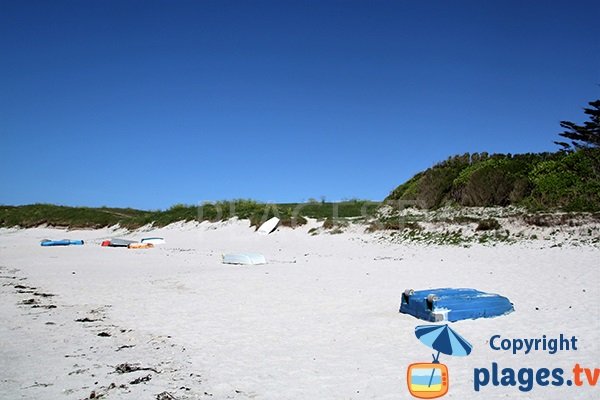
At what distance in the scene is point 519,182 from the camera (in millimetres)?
21500

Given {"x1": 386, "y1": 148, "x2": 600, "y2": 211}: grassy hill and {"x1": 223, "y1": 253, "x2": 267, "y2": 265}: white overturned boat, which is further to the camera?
{"x1": 386, "y1": 148, "x2": 600, "y2": 211}: grassy hill

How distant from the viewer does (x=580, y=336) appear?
622cm

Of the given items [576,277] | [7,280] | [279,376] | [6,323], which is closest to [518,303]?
[576,277]

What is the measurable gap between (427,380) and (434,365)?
1.54 ft

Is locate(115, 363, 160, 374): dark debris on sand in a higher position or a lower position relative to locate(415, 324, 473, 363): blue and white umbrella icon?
lower

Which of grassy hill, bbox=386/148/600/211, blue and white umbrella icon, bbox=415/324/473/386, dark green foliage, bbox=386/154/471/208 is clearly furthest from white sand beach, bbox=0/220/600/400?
dark green foliage, bbox=386/154/471/208

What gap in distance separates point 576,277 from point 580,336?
482cm

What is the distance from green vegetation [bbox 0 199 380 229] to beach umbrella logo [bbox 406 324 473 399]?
64.2ft

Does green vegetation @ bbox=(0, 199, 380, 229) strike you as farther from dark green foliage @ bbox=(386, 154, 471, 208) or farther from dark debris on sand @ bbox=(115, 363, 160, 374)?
dark debris on sand @ bbox=(115, 363, 160, 374)

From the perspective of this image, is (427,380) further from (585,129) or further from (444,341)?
(585,129)

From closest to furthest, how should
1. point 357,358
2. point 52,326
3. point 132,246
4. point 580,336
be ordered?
point 357,358 → point 580,336 → point 52,326 → point 132,246

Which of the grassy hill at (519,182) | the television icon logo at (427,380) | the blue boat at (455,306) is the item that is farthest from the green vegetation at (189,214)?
the television icon logo at (427,380)

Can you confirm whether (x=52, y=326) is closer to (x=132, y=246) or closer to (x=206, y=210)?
(x=132, y=246)

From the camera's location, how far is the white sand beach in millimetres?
4922
